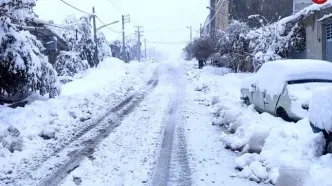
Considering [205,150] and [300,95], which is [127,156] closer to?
[205,150]

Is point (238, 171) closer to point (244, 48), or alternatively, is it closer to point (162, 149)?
point (162, 149)

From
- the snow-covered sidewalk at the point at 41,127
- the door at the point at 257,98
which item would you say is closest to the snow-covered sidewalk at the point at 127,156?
the snow-covered sidewalk at the point at 41,127

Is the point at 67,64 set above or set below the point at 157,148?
above

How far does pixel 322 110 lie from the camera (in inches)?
227

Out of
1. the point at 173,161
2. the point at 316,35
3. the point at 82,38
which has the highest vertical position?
the point at 82,38

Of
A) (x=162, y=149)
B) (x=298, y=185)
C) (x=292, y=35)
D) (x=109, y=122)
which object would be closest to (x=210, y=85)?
(x=292, y=35)

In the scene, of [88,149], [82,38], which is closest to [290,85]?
[88,149]

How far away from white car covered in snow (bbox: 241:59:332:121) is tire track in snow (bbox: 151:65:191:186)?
8.35 ft

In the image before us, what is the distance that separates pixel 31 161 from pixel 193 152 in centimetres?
309

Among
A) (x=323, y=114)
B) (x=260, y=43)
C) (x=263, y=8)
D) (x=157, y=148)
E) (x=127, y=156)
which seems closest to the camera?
(x=323, y=114)

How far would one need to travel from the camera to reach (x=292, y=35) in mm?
18516

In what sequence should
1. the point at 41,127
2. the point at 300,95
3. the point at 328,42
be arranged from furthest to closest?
the point at 328,42
the point at 41,127
the point at 300,95

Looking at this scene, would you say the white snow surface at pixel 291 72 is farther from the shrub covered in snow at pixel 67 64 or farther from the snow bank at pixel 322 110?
the shrub covered in snow at pixel 67 64

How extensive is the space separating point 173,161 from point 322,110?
2735 mm
